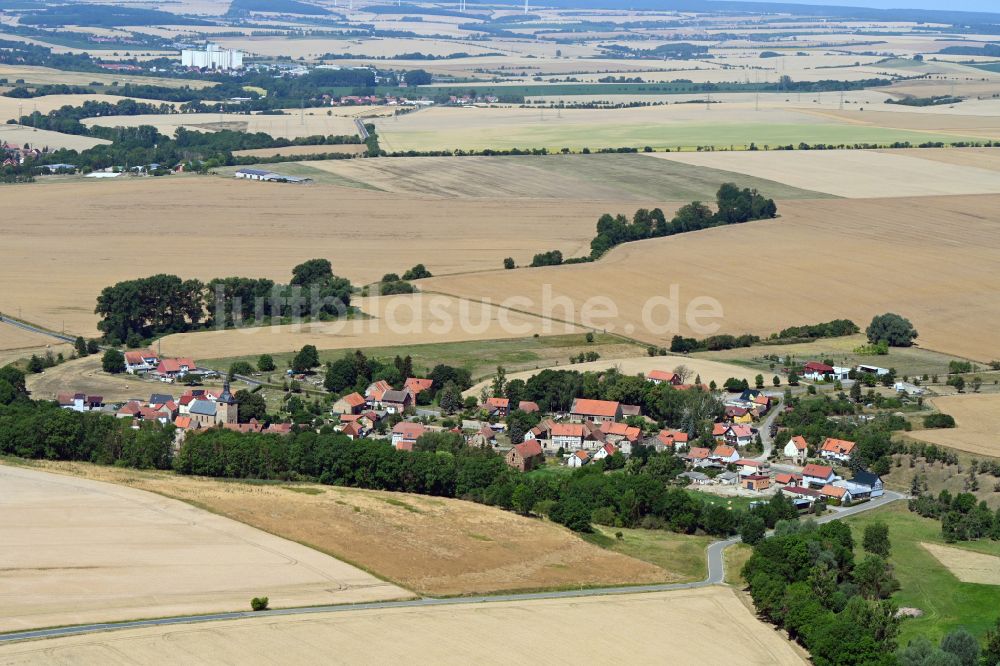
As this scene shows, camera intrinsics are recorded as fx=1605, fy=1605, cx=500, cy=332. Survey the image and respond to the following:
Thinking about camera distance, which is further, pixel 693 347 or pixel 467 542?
pixel 693 347

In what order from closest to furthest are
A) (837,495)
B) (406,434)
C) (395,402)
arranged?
(837,495)
(406,434)
(395,402)

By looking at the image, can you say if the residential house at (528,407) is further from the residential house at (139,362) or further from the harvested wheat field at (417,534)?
the residential house at (139,362)

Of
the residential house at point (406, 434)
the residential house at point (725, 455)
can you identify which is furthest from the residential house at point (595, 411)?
the residential house at point (406, 434)

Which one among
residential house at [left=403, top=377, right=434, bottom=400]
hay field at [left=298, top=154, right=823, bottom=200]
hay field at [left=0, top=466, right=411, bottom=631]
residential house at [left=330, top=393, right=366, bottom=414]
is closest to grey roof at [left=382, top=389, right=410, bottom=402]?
residential house at [left=403, top=377, right=434, bottom=400]

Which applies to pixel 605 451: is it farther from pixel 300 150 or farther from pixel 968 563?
pixel 300 150

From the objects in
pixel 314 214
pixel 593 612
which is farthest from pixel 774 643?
pixel 314 214

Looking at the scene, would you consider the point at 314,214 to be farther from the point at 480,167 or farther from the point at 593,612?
the point at 593,612

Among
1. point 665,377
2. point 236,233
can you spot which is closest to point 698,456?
point 665,377
